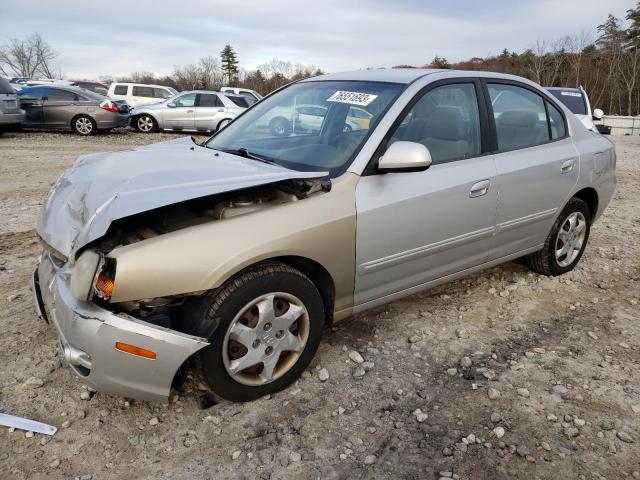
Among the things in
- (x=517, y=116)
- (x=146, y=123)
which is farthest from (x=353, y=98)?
(x=146, y=123)

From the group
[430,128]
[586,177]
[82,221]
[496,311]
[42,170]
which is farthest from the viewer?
[42,170]

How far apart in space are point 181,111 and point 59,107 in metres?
3.27

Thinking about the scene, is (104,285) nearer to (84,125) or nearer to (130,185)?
(130,185)

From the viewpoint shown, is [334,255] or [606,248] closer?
[334,255]

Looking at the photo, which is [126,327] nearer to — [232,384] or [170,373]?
[170,373]

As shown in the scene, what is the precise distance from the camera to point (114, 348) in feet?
6.83

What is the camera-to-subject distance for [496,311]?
11.9ft

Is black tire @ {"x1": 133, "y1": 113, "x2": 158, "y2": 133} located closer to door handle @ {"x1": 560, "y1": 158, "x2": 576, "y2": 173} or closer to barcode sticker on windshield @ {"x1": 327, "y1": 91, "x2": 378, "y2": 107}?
barcode sticker on windshield @ {"x1": 327, "y1": 91, "x2": 378, "y2": 107}

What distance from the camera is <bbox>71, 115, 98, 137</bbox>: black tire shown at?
1373 cm

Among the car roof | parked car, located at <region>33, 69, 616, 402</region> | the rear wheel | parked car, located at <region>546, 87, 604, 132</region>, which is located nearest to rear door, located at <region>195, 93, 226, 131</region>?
the rear wheel

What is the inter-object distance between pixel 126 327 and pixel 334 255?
41.4 inches

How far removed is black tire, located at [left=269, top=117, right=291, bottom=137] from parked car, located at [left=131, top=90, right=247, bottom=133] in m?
12.1

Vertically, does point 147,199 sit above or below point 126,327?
above

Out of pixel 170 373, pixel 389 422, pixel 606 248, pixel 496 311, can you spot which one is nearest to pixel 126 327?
pixel 170 373
